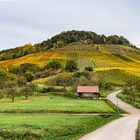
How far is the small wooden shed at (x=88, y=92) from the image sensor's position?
123 meters

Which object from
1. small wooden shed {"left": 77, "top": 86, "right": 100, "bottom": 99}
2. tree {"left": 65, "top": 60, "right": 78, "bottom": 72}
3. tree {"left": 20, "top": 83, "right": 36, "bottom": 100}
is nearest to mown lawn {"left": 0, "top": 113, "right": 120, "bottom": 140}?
tree {"left": 20, "top": 83, "right": 36, "bottom": 100}

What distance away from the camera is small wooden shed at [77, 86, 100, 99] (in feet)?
403

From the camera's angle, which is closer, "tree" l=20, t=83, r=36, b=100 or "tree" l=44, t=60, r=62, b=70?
"tree" l=20, t=83, r=36, b=100

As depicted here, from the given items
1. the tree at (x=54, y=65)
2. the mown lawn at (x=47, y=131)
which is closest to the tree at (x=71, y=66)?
the tree at (x=54, y=65)

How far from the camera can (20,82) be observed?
146 m

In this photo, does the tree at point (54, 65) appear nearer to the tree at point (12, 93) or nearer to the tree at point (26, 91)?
the tree at point (26, 91)

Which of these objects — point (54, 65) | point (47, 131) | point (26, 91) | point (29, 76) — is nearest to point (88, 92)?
point (26, 91)

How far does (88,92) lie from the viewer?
4909 inches

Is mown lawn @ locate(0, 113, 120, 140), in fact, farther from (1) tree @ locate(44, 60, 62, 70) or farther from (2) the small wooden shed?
(1) tree @ locate(44, 60, 62, 70)

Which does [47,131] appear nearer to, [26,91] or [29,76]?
[26,91]

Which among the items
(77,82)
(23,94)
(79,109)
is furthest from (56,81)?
(79,109)

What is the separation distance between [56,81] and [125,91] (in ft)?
118

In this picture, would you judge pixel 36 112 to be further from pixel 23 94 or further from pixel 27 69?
pixel 27 69

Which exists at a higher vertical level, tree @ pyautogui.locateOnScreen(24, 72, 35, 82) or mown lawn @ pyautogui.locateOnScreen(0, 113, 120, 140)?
tree @ pyautogui.locateOnScreen(24, 72, 35, 82)
